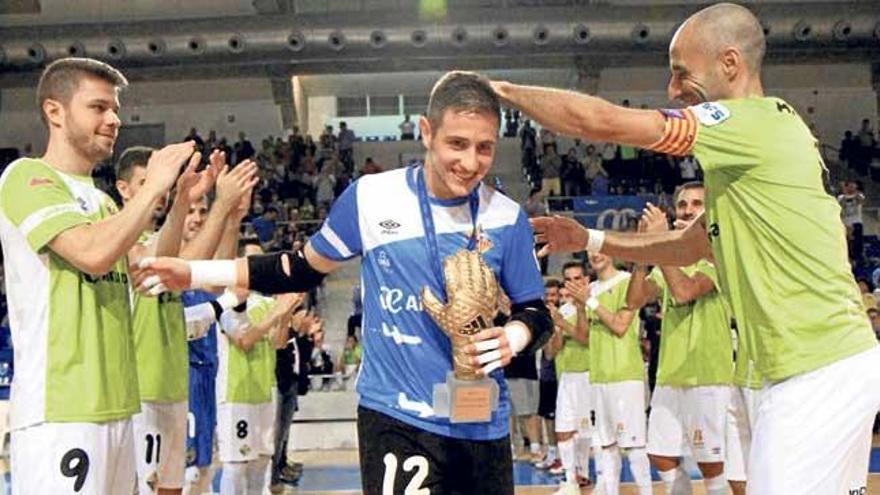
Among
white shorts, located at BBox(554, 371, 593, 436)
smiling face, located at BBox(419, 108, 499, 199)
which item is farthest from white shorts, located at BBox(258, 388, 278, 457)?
smiling face, located at BBox(419, 108, 499, 199)

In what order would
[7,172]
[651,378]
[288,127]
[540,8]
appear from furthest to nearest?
1. [288,127]
2. [540,8]
3. [651,378]
4. [7,172]

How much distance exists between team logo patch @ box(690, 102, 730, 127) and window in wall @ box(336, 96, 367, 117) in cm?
2769

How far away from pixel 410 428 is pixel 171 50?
811 inches

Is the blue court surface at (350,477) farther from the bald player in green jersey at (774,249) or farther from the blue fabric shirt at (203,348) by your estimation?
the bald player in green jersey at (774,249)

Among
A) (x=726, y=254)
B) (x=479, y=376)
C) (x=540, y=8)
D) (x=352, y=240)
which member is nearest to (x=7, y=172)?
(x=352, y=240)

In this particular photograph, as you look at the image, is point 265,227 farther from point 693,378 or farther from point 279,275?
point 279,275

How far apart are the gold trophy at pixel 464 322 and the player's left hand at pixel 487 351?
19 millimetres

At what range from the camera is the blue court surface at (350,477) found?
10.6 m

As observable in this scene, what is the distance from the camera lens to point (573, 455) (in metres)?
10.3

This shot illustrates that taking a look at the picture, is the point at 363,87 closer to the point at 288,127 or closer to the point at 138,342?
the point at 288,127

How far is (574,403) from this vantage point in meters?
10.6

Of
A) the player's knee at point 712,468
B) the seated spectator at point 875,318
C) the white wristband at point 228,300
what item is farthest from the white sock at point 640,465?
the seated spectator at point 875,318

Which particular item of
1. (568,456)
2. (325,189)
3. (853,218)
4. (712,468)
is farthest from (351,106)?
(712,468)

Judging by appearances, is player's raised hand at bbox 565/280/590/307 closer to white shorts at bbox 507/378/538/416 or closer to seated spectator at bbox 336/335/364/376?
white shorts at bbox 507/378/538/416
